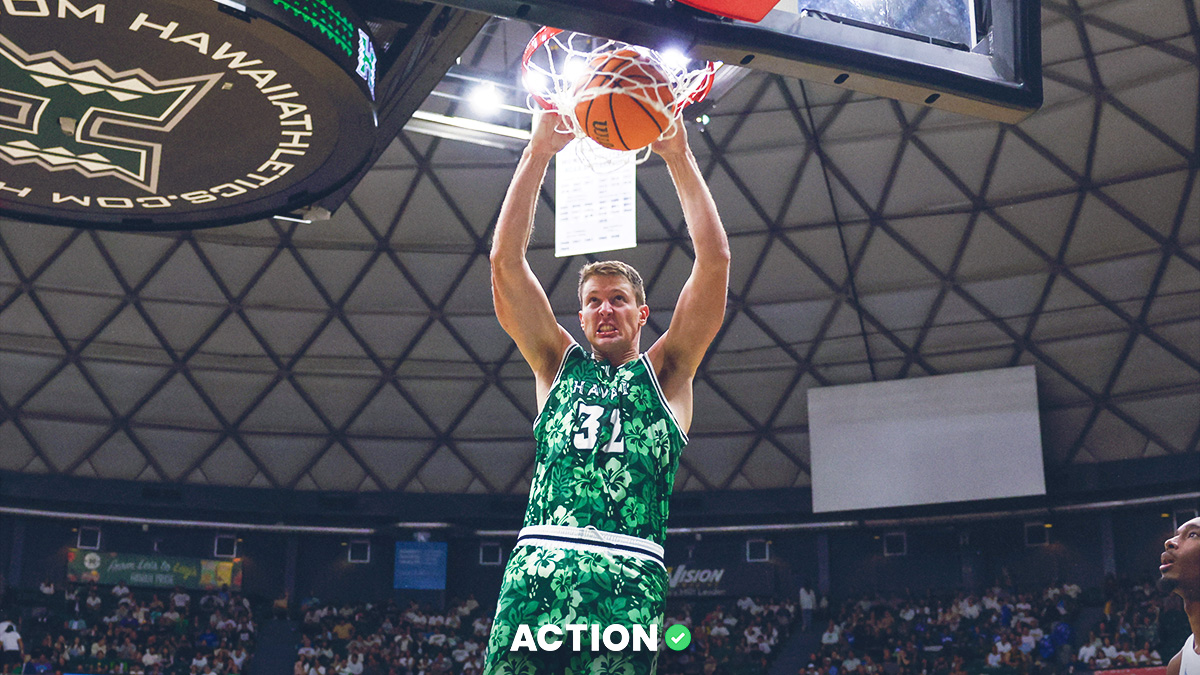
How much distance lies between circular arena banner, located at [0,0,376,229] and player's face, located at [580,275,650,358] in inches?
155

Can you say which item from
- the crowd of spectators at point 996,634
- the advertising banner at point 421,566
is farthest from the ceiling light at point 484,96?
the advertising banner at point 421,566

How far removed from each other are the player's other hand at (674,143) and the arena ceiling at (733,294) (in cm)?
1488

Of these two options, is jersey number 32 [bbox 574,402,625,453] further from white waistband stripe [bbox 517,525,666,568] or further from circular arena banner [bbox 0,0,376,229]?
circular arena banner [bbox 0,0,376,229]

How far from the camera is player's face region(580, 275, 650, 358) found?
12.6 ft

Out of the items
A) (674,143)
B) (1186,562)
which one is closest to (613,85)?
(674,143)

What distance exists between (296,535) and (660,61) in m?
28.3

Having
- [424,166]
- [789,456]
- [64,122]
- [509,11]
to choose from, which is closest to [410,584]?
[789,456]

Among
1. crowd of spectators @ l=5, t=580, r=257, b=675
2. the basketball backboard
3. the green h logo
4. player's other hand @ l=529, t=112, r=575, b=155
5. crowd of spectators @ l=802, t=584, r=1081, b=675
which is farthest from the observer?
crowd of spectators @ l=5, t=580, r=257, b=675

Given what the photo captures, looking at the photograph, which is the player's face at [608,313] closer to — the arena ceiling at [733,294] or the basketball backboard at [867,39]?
the basketball backboard at [867,39]

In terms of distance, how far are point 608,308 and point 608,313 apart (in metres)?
0.02

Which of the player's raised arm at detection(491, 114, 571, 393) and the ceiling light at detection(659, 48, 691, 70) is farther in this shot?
the ceiling light at detection(659, 48, 691, 70)

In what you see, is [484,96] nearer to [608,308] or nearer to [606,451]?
[608,308]

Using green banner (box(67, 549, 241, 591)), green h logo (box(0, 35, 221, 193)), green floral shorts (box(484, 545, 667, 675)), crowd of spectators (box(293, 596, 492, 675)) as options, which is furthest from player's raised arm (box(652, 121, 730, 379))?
green banner (box(67, 549, 241, 591))

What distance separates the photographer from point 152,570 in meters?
29.7
